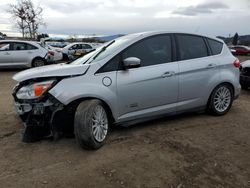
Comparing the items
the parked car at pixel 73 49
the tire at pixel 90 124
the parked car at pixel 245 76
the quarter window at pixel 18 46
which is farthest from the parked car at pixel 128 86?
the parked car at pixel 73 49

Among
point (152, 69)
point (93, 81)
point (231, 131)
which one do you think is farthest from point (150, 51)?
point (231, 131)

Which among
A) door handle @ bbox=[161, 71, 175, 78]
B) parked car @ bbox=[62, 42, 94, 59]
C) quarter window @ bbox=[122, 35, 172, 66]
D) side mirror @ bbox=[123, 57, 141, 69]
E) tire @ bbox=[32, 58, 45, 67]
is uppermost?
quarter window @ bbox=[122, 35, 172, 66]

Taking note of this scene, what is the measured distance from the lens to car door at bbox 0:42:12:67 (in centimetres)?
1367

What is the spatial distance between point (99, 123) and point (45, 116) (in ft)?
2.38

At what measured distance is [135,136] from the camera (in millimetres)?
4691

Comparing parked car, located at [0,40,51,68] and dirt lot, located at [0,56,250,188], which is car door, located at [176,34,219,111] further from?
parked car, located at [0,40,51,68]

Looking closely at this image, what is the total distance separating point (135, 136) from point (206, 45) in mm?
2245

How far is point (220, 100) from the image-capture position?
227 inches

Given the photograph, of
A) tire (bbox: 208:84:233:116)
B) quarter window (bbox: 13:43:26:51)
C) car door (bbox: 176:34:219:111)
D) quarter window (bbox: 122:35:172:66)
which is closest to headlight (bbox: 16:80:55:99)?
quarter window (bbox: 122:35:172:66)

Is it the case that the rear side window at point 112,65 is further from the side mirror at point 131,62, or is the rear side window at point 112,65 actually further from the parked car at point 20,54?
the parked car at point 20,54

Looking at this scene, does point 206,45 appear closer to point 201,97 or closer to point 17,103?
point 201,97

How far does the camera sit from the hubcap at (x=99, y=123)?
4.14 m

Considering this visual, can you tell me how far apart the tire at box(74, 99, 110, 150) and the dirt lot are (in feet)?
0.45

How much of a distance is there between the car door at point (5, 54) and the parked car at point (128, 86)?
9725mm
